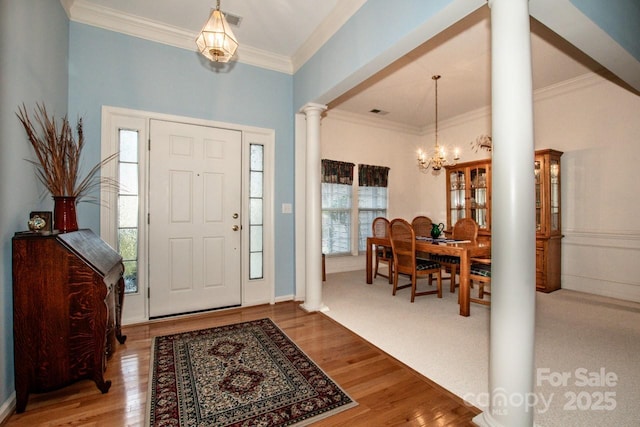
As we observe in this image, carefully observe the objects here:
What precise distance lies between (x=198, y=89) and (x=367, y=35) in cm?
194

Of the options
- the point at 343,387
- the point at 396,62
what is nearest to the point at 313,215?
the point at 343,387

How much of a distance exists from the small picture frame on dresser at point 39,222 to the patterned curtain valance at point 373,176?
4583 mm

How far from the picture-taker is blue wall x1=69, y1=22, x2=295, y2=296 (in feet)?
9.09

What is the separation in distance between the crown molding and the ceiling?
0.04 ft

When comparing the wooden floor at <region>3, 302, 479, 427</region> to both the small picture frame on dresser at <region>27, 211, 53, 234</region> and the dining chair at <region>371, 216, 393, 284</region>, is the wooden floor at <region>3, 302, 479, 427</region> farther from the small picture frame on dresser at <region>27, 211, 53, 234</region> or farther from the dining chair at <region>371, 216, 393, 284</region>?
the dining chair at <region>371, 216, 393, 284</region>

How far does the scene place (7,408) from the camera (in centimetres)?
167

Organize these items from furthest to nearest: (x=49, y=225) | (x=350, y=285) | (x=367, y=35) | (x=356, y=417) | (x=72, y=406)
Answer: (x=350, y=285) → (x=367, y=35) → (x=49, y=225) → (x=72, y=406) → (x=356, y=417)

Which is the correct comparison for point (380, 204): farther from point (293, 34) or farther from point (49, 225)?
point (49, 225)

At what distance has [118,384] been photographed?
1956mm

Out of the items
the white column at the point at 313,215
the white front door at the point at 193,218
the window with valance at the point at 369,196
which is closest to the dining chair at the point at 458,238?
the window with valance at the point at 369,196

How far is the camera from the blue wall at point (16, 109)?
5.49 feet

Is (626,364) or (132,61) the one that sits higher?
(132,61)

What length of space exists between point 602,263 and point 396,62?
3852 millimetres

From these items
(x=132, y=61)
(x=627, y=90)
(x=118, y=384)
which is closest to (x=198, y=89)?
(x=132, y=61)
